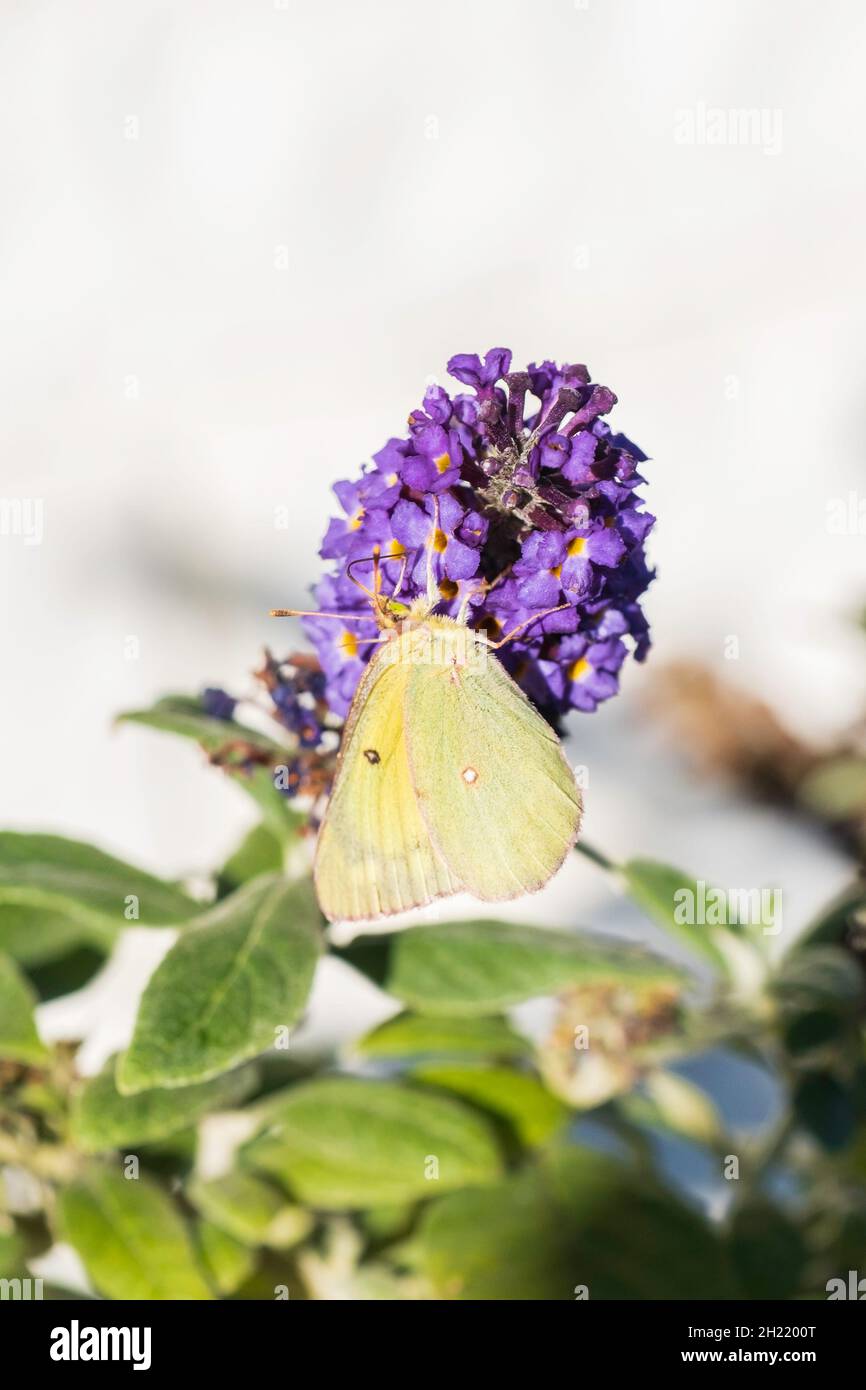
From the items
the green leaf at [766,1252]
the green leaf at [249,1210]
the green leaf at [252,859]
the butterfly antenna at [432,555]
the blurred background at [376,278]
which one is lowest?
the green leaf at [766,1252]

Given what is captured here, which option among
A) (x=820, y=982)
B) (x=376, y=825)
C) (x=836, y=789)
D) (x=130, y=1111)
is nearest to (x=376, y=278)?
(x=836, y=789)

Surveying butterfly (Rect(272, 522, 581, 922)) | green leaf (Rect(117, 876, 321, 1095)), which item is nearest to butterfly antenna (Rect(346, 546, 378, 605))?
butterfly (Rect(272, 522, 581, 922))

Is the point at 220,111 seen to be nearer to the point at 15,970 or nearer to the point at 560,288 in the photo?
the point at 560,288

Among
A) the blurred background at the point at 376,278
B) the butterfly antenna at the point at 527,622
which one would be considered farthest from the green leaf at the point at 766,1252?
the blurred background at the point at 376,278

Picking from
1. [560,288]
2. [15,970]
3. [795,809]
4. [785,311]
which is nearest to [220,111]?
[560,288]

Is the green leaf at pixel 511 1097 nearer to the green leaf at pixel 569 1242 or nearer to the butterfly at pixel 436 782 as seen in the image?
the green leaf at pixel 569 1242

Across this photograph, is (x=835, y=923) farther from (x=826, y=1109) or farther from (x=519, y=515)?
(x=519, y=515)
